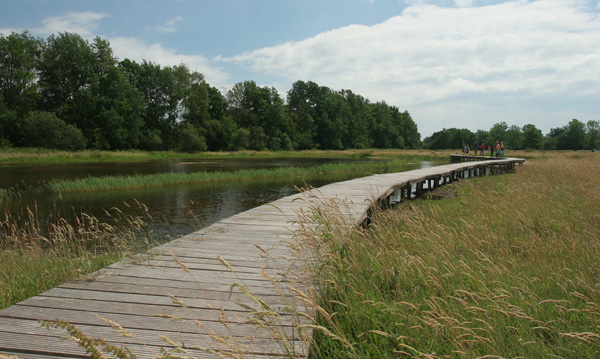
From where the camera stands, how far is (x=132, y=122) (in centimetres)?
5684

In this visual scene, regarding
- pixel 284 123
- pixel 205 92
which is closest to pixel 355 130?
pixel 284 123

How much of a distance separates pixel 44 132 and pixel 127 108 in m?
13.5

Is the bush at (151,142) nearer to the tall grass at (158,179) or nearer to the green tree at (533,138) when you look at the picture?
the tall grass at (158,179)

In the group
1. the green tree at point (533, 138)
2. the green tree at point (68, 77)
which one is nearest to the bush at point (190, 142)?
the green tree at point (68, 77)

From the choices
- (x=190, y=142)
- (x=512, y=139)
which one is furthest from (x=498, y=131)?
(x=190, y=142)

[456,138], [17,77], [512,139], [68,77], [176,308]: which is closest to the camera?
[176,308]

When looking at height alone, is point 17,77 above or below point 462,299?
above

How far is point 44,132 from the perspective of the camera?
44.1m

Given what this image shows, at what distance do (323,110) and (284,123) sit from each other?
18.3 m

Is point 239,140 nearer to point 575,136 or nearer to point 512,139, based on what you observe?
point 575,136

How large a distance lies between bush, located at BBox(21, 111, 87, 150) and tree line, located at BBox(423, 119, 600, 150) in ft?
221

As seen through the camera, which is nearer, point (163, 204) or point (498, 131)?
point (163, 204)

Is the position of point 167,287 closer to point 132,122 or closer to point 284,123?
point 132,122

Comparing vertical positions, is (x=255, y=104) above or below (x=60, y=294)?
above
